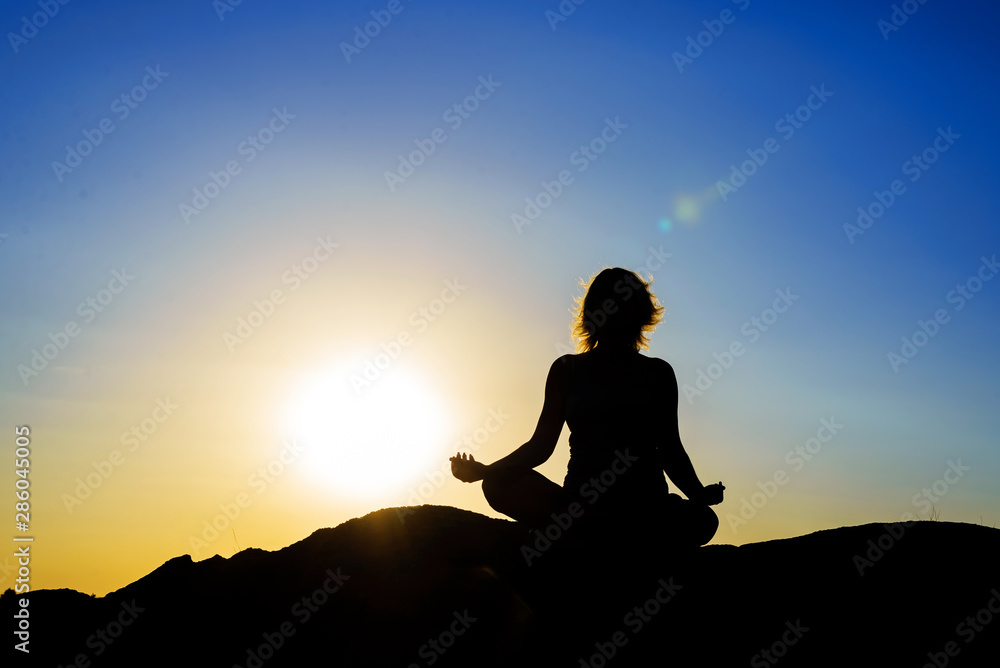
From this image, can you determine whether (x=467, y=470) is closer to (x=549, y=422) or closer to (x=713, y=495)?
(x=549, y=422)

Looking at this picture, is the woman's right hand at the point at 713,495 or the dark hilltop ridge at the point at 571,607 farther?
the woman's right hand at the point at 713,495

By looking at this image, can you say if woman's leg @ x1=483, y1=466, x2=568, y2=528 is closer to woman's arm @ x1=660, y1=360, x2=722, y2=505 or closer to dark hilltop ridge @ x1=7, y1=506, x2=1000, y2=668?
dark hilltop ridge @ x1=7, y1=506, x2=1000, y2=668

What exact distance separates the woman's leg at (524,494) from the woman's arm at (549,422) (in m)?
0.22

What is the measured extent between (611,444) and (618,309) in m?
0.96

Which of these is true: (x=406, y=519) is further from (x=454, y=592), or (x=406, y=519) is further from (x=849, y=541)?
(x=849, y=541)

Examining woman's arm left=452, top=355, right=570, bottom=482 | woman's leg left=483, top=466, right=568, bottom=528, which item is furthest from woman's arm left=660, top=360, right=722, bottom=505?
woman's leg left=483, top=466, right=568, bottom=528

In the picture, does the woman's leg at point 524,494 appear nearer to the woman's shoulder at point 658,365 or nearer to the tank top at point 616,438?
the tank top at point 616,438

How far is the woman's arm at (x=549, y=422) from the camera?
17.2 feet

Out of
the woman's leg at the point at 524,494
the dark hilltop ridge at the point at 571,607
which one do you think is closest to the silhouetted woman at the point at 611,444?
the woman's leg at the point at 524,494

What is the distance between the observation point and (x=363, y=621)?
491 centimetres

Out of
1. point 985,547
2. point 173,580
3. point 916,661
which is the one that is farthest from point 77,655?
point 985,547

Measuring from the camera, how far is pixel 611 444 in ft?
16.1

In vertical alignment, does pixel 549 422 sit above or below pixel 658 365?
below

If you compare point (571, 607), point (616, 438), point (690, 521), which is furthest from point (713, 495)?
point (571, 607)
